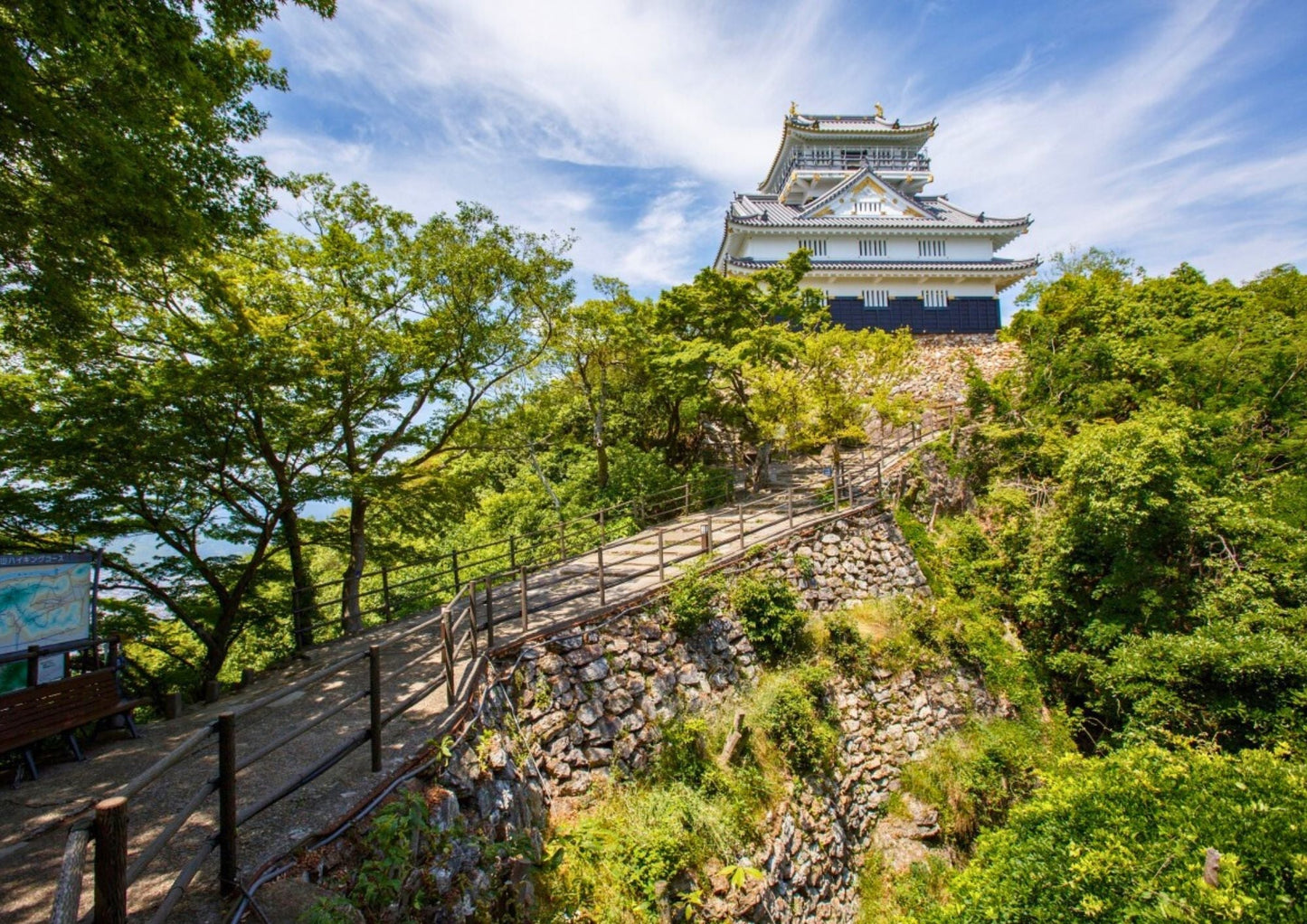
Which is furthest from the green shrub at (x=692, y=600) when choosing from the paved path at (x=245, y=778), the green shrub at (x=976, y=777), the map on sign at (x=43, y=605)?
the map on sign at (x=43, y=605)

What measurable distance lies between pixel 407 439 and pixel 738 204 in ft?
73.8

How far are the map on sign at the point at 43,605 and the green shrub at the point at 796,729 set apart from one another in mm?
8530

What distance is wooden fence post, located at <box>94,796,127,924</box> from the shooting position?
88.6 inches

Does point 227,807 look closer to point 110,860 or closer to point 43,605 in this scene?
point 110,860

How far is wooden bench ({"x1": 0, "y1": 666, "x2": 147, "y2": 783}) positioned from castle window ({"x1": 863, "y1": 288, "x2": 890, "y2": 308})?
24.0m

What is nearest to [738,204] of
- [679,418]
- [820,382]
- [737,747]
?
[679,418]

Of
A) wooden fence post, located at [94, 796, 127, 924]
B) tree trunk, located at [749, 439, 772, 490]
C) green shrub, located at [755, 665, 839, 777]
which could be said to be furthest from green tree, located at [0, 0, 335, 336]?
tree trunk, located at [749, 439, 772, 490]

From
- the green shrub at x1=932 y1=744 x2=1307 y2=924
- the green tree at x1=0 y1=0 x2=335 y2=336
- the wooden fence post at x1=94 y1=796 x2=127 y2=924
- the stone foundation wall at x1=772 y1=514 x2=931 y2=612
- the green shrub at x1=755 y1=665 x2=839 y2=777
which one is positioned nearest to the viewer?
the wooden fence post at x1=94 y1=796 x2=127 y2=924

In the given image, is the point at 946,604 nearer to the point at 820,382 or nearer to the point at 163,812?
the point at 820,382

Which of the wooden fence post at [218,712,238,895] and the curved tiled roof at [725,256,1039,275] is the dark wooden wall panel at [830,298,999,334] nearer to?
the curved tiled roof at [725,256,1039,275]

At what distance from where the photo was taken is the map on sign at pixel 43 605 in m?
5.16

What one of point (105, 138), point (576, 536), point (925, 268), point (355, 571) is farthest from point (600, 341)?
point (925, 268)

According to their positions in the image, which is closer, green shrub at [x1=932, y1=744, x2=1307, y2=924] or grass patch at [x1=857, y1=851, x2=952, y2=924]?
green shrub at [x1=932, y1=744, x2=1307, y2=924]

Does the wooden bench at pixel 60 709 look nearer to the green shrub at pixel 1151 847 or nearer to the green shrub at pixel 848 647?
the green shrub at pixel 1151 847
